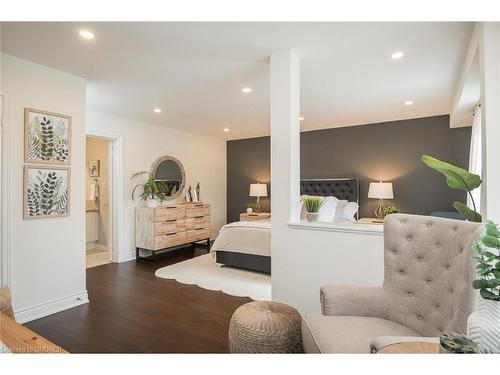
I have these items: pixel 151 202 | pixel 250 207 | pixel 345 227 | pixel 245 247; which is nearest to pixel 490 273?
pixel 345 227

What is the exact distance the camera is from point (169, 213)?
4.83 metres

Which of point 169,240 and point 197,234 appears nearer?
point 169,240

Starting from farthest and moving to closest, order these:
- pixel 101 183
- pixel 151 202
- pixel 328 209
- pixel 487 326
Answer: pixel 101 183 → pixel 151 202 → pixel 328 209 → pixel 487 326

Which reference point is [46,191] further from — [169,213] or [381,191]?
[381,191]

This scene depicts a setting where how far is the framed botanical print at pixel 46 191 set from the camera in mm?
2549

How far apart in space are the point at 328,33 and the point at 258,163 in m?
4.32

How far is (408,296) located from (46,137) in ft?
10.6

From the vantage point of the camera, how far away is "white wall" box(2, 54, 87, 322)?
246cm

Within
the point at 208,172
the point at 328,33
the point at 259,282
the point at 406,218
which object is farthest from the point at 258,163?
the point at 406,218

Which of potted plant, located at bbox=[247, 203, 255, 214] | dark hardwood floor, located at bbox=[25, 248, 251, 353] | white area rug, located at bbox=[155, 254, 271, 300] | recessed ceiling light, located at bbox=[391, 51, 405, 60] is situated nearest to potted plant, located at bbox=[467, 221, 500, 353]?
dark hardwood floor, located at bbox=[25, 248, 251, 353]

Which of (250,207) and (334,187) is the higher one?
(334,187)

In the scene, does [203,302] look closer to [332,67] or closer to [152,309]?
[152,309]
